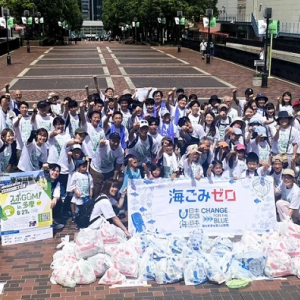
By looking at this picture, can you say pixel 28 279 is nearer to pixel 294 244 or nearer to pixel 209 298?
Result: pixel 209 298

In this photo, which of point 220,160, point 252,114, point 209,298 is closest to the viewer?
point 209,298

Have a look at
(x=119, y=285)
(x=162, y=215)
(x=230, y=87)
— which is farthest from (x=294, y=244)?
(x=230, y=87)

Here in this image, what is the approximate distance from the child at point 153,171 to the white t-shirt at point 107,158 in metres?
0.62

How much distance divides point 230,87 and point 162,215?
16.5 meters

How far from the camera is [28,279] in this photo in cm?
605

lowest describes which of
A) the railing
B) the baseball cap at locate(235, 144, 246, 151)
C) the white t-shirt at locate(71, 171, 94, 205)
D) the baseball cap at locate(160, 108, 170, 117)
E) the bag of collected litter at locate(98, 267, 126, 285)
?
the bag of collected litter at locate(98, 267, 126, 285)

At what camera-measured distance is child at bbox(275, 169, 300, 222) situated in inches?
281

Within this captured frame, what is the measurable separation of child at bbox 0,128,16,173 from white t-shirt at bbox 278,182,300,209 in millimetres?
4471

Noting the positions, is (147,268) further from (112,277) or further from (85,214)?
(85,214)

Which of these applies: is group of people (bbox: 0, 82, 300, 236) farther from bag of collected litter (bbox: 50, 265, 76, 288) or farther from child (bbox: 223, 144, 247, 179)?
bag of collected litter (bbox: 50, 265, 76, 288)

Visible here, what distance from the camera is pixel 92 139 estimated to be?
835 cm

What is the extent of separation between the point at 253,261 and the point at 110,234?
195cm

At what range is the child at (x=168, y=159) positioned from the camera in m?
7.71

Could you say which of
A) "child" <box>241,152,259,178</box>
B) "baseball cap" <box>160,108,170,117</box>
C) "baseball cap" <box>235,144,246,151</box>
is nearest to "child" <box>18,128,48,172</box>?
"baseball cap" <box>160,108,170,117</box>
